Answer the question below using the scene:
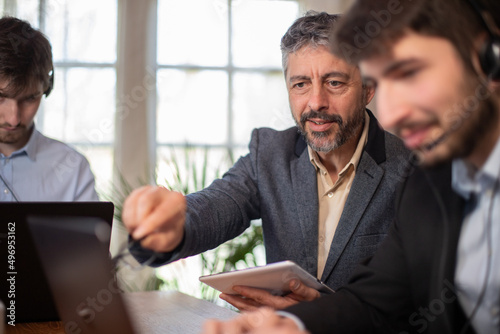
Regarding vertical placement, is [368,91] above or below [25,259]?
above

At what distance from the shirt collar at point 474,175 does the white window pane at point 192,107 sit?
256 cm

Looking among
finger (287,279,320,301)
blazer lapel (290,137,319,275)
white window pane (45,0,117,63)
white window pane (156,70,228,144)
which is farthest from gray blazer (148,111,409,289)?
white window pane (45,0,117,63)

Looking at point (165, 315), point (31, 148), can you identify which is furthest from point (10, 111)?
point (165, 315)

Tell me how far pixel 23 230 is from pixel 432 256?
94 centimetres

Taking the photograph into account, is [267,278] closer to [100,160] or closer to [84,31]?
[100,160]

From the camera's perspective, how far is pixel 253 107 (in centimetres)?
370

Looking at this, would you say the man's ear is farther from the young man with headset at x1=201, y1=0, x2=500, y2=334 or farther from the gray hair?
the young man with headset at x1=201, y1=0, x2=500, y2=334

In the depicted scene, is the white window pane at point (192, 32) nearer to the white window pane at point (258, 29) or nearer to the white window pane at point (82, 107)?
the white window pane at point (258, 29)

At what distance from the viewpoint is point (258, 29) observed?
371cm

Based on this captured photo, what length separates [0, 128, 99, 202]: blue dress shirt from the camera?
220cm

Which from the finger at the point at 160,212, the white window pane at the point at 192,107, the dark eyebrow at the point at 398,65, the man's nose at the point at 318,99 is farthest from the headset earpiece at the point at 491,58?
the white window pane at the point at 192,107

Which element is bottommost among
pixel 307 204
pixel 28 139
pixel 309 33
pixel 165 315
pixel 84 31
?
pixel 165 315

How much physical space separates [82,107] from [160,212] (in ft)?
8.12

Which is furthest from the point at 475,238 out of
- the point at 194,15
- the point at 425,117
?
the point at 194,15
